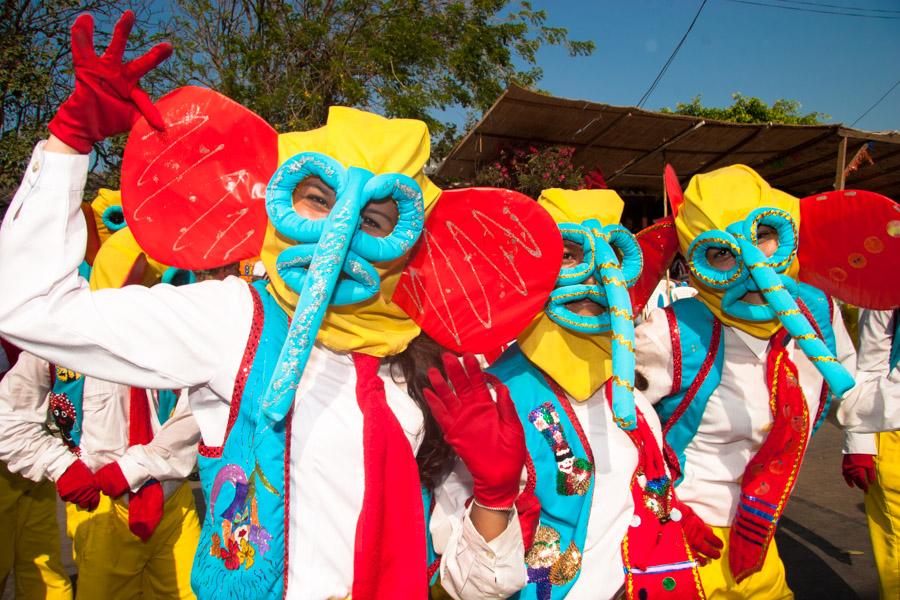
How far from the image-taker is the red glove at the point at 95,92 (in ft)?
4.30

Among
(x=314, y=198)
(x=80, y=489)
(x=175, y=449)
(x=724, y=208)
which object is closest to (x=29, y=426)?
(x=80, y=489)

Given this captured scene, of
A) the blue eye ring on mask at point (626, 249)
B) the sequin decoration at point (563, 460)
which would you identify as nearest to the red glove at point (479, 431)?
the sequin decoration at point (563, 460)

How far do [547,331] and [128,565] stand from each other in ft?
7.49

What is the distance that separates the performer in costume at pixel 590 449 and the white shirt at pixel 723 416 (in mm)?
274

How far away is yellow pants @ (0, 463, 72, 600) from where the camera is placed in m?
3.16

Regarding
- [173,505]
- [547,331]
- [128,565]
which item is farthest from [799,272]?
[128,565]

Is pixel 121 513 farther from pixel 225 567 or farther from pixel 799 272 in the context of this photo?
pixel 799 272

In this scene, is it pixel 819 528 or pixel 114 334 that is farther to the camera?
pixel 819 528

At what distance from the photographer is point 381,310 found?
1.67 meters

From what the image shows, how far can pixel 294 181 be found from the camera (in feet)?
5.01

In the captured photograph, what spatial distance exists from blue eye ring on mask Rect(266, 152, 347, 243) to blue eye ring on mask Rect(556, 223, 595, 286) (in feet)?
2.60

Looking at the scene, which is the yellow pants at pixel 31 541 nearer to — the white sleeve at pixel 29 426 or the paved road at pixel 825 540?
the white sleeve at pixel 29 426

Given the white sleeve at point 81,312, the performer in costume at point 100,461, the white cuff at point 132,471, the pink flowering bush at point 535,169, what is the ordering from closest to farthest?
the white sleeve at point 81,312 → the white cuff at point 132,471 → the performer in costume at point 100,461 → the pink flowering bush at point 535,169

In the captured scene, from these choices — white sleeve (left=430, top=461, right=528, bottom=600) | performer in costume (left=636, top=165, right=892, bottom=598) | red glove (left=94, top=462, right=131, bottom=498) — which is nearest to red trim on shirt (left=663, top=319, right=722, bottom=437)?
performer in costume (left=636, top=165, right=892, bottom=598)
